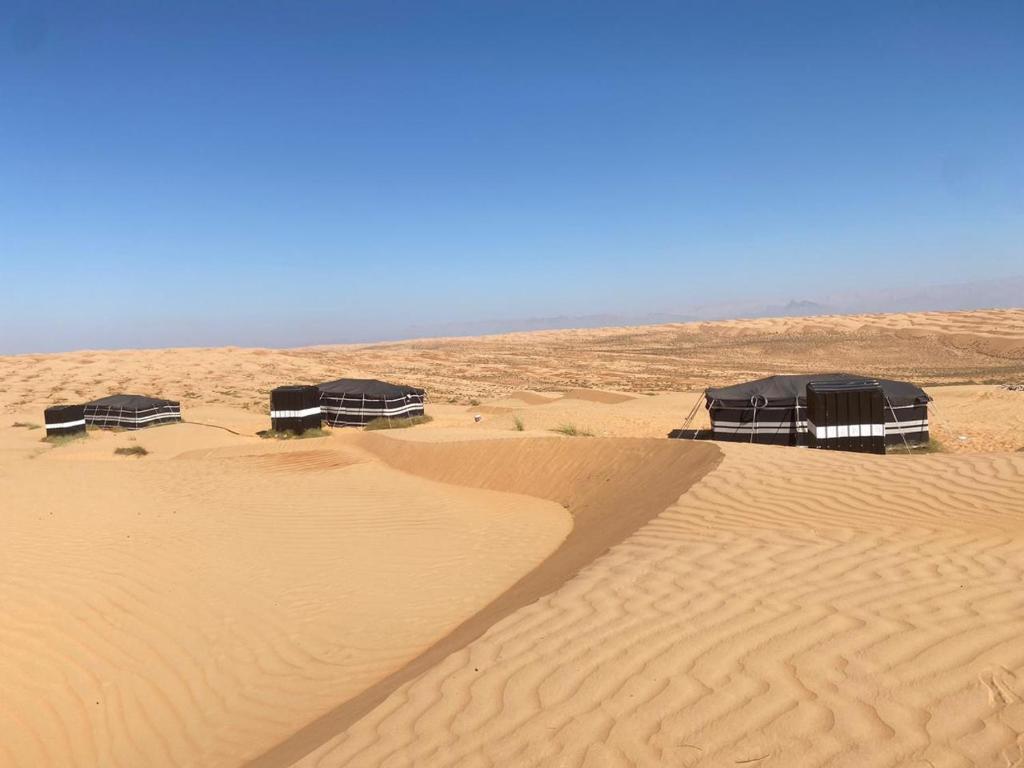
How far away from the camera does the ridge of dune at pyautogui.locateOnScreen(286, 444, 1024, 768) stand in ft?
10.7

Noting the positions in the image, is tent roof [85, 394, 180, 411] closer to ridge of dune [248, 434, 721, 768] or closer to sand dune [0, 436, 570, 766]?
ridge of dune [248, 434, 721, 768]

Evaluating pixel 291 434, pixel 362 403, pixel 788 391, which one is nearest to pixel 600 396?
pixel 362 403

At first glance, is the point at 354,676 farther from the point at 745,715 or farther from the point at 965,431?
the point at 965,431

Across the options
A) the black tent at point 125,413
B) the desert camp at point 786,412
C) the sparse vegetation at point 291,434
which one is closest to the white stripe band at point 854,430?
the desert camp at point 786,412

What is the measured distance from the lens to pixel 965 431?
67.3 feet

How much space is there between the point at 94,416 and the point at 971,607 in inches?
1277

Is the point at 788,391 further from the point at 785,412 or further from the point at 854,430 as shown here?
the point at 854,430

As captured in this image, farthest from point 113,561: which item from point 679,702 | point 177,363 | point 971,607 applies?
point 177,363

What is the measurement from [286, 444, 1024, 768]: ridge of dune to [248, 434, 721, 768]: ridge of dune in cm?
48

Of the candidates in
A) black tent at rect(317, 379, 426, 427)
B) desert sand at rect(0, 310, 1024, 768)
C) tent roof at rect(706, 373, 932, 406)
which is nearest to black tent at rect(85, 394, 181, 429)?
black tent at rect(317, 379, 426, 427)

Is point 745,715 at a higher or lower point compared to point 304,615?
higher

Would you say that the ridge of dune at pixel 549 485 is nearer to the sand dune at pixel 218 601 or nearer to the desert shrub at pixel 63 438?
the sand dune at pixel 218 601

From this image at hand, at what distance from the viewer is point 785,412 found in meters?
18.1

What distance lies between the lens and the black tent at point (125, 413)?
2864 centimetres
